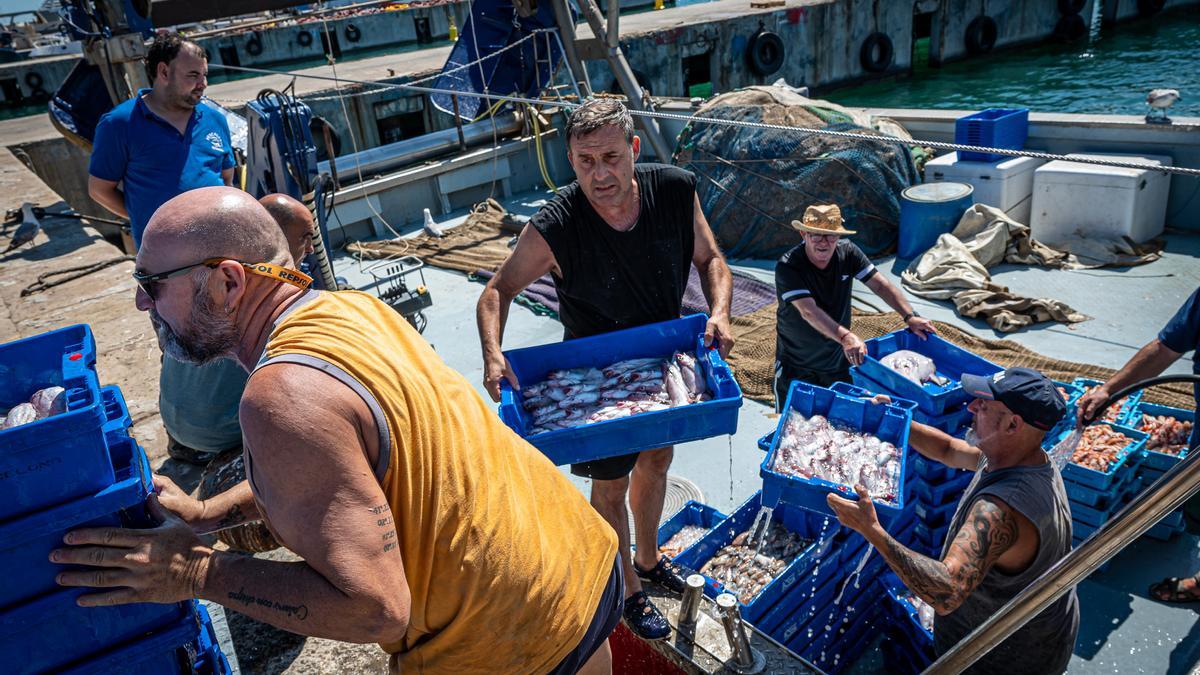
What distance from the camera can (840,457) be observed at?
131 inches

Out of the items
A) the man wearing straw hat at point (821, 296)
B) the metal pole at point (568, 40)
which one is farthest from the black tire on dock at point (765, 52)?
the man wearing straw hat at point (821, 296)

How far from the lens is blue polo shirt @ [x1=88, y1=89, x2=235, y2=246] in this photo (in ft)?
14.8

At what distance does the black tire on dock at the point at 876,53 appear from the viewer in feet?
82.4

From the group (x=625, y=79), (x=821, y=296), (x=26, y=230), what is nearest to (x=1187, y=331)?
(x=821, y=296)

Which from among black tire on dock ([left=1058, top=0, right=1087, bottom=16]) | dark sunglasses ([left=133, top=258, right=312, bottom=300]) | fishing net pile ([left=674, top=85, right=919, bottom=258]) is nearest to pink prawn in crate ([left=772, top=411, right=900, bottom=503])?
dark sunglasses ([left=133, top=258, right=312, bottom=300])

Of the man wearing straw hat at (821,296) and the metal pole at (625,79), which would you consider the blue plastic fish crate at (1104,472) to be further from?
the metal pole at (625,79)

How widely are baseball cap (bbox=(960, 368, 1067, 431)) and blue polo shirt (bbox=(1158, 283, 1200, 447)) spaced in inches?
55.8

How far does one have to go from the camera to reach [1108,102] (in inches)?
806

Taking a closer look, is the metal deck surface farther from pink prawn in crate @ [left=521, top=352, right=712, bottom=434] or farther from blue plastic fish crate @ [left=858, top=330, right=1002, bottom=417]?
pink prawn in crate @ [left=521, top=352, right=712, bottom=434]

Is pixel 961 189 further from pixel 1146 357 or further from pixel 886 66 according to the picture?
pixel 886 66

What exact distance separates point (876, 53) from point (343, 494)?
27.6m

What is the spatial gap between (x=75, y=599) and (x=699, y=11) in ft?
88.4

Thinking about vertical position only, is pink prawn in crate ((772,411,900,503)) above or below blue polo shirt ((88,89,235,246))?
below

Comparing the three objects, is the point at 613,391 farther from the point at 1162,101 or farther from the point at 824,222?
the point at 1162,101
